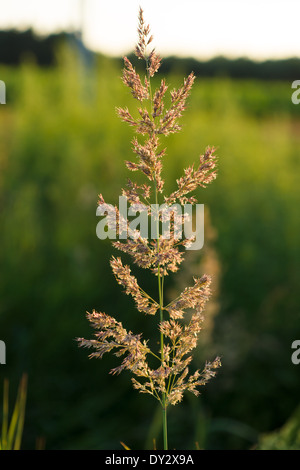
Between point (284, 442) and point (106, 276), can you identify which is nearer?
point (284, 442)

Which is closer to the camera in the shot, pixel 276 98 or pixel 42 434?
pixel 42 434

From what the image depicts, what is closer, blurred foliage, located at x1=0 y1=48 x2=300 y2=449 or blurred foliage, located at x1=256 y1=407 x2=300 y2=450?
blurred foliage, located at x1=256 y1=407 x2=300 y2=450

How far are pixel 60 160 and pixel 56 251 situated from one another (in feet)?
2.03

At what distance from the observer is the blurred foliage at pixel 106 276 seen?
2357 mm

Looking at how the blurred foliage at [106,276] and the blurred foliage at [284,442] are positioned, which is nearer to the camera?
the blurred foliage at [284,442]

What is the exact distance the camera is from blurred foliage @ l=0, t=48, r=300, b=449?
236 cm

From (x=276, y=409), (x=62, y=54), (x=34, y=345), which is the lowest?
(x=276, y=409)

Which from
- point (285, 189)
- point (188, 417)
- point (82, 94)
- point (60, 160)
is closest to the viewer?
point (188, 417)

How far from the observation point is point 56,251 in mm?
2924

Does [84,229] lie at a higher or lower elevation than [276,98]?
lower

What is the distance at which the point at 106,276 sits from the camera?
2.94 meters
